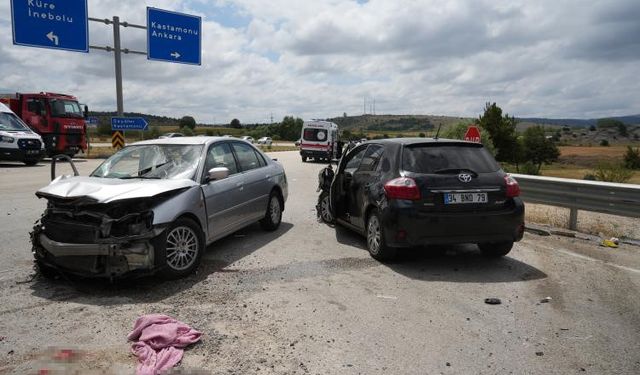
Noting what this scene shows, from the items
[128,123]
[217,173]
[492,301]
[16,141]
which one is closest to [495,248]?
[492,301]

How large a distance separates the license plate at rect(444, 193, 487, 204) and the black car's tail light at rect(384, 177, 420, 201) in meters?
0.36

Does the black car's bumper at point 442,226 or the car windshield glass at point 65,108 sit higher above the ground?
the car windshield glass at point 65,108

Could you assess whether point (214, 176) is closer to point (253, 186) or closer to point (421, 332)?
point (253, 186)

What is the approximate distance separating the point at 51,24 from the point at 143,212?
17.6 metres

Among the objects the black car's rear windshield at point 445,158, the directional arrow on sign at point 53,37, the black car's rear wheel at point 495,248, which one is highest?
the directional arrow on sign at point 53,37

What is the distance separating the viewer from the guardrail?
24.4 ft

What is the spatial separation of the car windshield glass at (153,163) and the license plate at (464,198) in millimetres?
3024

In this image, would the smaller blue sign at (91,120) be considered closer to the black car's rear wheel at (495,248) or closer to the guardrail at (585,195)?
the guardrail at (585,195)

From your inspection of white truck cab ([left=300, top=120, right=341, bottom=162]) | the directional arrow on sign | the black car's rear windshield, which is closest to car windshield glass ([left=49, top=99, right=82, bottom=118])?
the directional arrow on sign

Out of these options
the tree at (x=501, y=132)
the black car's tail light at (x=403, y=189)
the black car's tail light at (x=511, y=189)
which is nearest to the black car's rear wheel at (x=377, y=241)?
the black car's tail light at (x=403, y=189)

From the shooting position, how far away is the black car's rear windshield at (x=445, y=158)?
5738mm

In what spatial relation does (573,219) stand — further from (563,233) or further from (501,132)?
(501,132)

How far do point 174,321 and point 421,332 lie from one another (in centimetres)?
203

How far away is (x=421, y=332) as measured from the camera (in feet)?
12.9
